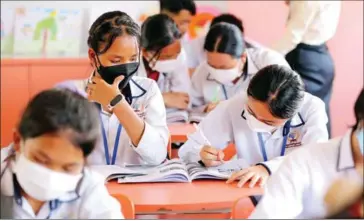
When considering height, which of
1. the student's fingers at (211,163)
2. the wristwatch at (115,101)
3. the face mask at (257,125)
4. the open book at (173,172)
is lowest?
the open book at (173,172)

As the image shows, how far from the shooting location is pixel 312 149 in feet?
2.50

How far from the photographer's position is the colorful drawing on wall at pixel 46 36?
1.02 m

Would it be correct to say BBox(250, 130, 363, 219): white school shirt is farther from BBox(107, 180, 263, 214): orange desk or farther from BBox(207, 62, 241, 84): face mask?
BBox(207, 62, 241, 84): face mask

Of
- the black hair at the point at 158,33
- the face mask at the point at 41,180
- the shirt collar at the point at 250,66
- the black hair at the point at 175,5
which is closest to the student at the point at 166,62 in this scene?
the black hair at the point at 158,33

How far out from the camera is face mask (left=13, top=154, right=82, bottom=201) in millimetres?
695

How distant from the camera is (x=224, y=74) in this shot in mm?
1048

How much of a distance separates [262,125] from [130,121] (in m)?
0.20

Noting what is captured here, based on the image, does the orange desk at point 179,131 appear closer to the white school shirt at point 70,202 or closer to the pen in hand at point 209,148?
the pen in hand at point 209,148

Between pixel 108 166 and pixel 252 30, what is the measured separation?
757mm

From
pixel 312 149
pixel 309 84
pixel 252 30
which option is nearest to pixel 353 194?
pixel 312 149

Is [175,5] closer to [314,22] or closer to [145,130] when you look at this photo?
[314,22]

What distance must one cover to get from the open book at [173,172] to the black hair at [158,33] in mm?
175

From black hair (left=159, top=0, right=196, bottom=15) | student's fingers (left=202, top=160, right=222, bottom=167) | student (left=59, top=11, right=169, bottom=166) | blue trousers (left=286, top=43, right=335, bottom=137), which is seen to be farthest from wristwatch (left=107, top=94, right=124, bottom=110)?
black hair (left=159, top=0, right=196, bottom=15)

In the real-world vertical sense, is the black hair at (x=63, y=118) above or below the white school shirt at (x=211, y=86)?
above
